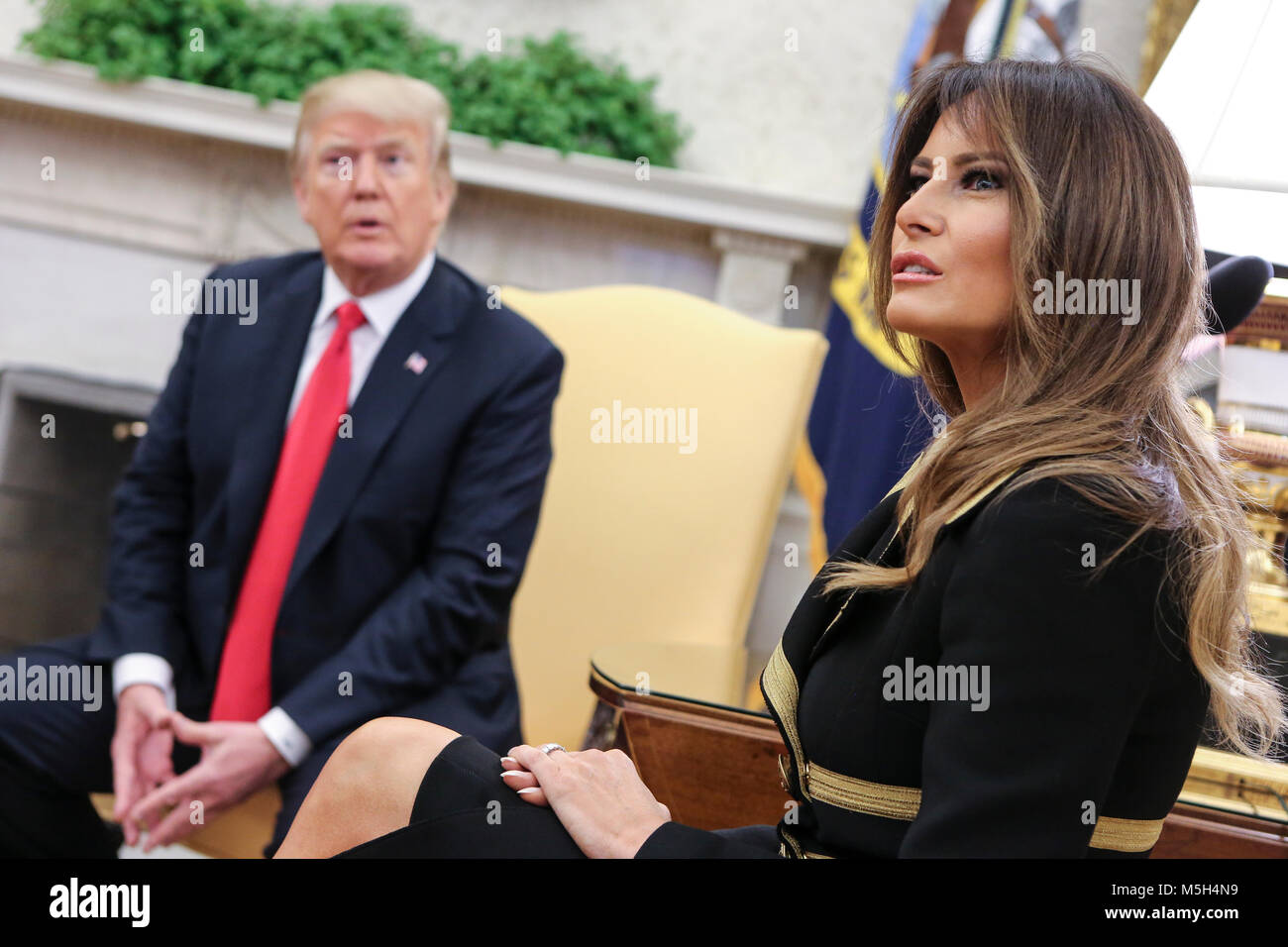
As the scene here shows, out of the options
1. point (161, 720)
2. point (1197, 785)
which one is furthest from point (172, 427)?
point (1197, 785)

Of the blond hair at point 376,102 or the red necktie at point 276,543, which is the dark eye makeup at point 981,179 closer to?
the red necktie at point 276,543

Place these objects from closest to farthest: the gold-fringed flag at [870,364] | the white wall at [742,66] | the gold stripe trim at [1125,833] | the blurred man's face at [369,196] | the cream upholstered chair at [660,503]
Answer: the gold stripe trim at [1125,833] → the blurred man's face at [369,196] → the cream upholstered chair at [660,503] → the gold-fringed flag at [870,364] → the white wall at [742,66]

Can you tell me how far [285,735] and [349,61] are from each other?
213cm

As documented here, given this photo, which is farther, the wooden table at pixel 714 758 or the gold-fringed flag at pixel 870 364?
the gold-fringed flag at pixel 870 364

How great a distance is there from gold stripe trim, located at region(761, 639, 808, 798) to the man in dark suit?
875 millimetres

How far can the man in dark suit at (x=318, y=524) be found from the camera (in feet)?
6.05

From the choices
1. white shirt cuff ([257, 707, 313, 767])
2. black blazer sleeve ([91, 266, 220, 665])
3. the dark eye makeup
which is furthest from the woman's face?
black blazer sleeve ([91, 266, 220, 665])

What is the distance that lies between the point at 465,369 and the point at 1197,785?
128 centimetres

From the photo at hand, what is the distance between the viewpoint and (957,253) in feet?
3.42

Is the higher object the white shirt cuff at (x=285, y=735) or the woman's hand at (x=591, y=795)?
the woman's hand at (x=591, y=795)

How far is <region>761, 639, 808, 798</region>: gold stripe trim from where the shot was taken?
104cm

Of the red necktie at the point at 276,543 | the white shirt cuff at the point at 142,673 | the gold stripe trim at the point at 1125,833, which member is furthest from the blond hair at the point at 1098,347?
the white shirt cuff at the point at 142,673

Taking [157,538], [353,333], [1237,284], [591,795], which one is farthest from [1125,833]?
[157,538]
